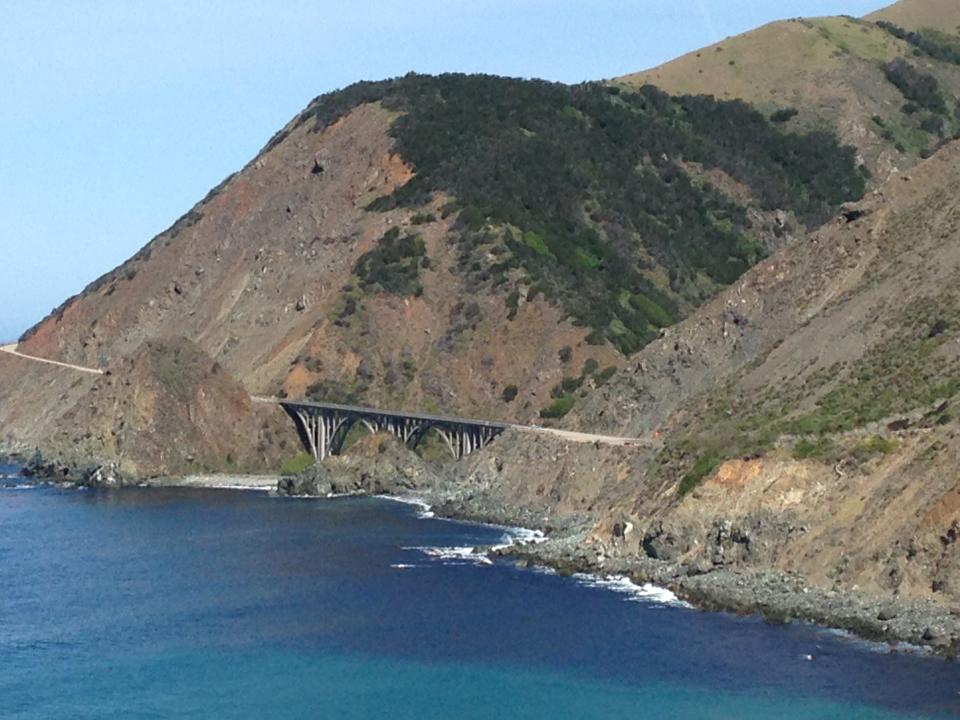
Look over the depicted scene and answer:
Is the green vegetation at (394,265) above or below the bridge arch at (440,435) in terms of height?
above

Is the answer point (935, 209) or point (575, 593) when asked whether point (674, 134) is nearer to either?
point (935, 209)

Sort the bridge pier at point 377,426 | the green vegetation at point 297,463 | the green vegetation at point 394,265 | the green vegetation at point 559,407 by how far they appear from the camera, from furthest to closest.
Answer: the green vegetation at point 394,265
the green vegetation at point 297,463
the green vegetation at point 559,407
the bridge pier at point 377,426

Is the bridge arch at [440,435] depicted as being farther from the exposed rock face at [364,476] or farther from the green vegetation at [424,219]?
the green vegetation at [424,219]

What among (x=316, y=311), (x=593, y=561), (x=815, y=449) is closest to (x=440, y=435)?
(x=316, y=311)

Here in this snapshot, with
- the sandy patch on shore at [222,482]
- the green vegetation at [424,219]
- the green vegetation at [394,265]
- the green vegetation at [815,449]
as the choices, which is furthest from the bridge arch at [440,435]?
the green vegetation at [815,449]

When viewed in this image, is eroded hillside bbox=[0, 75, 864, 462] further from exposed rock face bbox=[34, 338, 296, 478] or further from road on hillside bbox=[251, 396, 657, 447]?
road on hillside bbox=[251, 396, 657, 447]

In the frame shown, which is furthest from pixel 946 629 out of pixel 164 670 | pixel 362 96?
pixel 362 96

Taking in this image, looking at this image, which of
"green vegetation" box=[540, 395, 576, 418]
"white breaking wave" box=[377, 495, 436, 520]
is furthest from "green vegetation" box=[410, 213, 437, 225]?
"white breaking wave" box=[377, 495, 436, 520]
